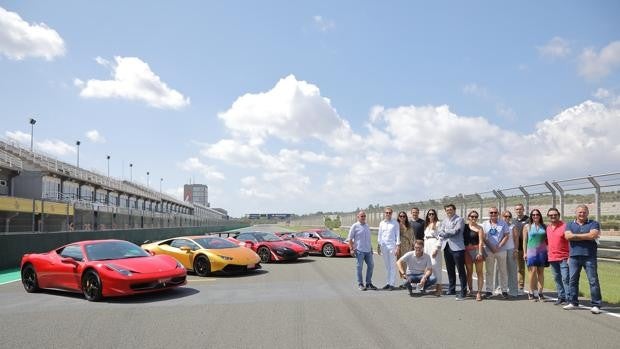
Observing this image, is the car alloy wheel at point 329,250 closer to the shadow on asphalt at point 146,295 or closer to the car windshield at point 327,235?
the car windshield at point 327,235

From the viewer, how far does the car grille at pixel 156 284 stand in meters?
9.41

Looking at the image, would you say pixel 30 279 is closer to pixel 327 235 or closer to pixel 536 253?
pixel 536 253

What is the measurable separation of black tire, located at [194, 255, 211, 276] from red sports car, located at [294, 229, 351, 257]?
788 centimetres

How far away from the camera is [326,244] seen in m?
21.0

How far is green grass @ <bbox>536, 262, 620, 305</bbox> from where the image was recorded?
928 cm

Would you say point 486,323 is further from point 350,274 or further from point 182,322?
point 350,274

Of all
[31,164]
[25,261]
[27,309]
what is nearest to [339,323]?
[27,309]

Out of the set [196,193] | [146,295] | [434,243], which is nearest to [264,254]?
[146,295]

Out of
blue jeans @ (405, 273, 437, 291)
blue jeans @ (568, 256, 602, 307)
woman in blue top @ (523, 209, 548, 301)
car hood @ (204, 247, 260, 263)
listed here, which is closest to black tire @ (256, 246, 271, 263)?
car hood @ (204, 247, 260, 263)

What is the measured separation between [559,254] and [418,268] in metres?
2.57

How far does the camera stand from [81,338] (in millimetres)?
6488

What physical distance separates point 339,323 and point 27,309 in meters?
5.31

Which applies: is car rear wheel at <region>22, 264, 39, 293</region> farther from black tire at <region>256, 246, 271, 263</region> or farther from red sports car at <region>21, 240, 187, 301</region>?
black tire at <region>256, 246, 271, 263</region>

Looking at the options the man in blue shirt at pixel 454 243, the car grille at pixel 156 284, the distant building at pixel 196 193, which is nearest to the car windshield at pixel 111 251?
the car grille at pixel 156 284
